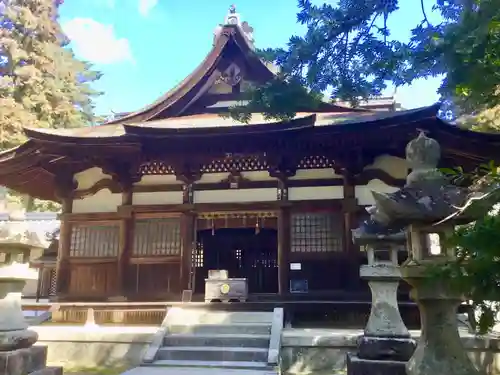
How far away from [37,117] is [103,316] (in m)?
16.4


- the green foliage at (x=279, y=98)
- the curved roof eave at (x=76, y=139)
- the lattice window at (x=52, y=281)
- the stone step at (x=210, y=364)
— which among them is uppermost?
the curved roof eave at (x=76, y=139)

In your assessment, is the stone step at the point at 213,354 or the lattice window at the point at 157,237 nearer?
the stone step at the point at 213,354

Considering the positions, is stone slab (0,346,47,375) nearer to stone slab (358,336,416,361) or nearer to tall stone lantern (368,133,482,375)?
stone slab (358,336,416,361)

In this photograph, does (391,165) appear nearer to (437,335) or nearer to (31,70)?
(437,335)

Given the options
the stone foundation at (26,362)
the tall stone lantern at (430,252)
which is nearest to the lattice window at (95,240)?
the stone foundation at (26,362)

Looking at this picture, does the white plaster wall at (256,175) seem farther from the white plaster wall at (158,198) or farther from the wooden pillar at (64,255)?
the wooden pillar at (64,255)

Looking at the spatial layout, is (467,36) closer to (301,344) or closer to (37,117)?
(301,344)

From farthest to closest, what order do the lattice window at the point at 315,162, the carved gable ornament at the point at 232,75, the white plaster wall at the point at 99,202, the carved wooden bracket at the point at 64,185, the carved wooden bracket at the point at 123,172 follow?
1. the carved gable ornament at the point at 232,75
2. the carved wooden bracket at the point at 64,185
3. the white plaster wall at the point at 99,202
4. the carved wooden bracket at the point at 123,172
5. the lattice window at the point at 315,162

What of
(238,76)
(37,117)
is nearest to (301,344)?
(238,76)

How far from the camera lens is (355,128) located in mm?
9195

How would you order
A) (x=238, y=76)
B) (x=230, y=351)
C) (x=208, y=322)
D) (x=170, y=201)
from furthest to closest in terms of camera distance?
1. (x=238, y=76)
2. (x=170, y=201)
3. (x=208, y=322)
4. (x=230, y=351)

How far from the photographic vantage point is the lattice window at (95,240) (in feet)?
36.6

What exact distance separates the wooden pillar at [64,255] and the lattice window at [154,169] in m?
2.18

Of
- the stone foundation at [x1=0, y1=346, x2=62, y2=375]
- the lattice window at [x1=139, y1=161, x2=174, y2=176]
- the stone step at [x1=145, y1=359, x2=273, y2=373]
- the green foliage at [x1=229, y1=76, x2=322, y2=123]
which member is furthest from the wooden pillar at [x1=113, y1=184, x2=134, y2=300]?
the green foliage at [x1=229, y1=76, x2=322, y2=123]
